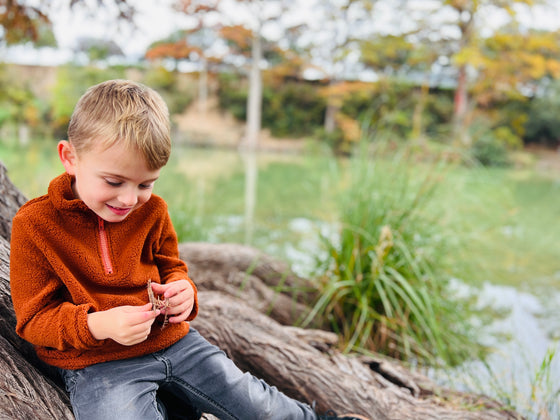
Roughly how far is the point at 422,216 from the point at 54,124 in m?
15.8

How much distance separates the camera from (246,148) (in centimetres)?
1748

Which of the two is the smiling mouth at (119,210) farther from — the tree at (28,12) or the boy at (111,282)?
the tree at (28,12)

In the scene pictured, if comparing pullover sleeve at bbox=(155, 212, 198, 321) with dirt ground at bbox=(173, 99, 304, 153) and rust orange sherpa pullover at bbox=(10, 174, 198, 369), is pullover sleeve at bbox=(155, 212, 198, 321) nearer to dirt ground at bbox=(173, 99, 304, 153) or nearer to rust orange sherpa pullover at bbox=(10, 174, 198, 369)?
rust orange sherpa pullover at bbox=(10, 174, 198, 369)

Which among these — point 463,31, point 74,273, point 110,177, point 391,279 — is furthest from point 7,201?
point 463,31

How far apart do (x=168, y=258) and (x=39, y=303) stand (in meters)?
0.33

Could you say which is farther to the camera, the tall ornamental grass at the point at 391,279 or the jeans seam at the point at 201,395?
the tall ornamental grass at the point at 391,279

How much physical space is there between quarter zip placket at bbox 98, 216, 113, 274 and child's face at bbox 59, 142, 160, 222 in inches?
2.2

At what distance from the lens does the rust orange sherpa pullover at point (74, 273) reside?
0.96m

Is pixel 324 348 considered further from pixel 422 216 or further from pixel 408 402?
pixel 422 216

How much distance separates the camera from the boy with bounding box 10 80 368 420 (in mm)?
950

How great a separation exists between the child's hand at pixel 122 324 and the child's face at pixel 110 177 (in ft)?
0.70

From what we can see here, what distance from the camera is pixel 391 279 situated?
219cm

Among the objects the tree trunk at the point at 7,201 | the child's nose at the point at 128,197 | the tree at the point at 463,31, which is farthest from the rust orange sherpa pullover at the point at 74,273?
the tree at the point at 463,31

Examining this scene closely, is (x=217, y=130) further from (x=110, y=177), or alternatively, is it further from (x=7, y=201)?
(x=110, y=177)
